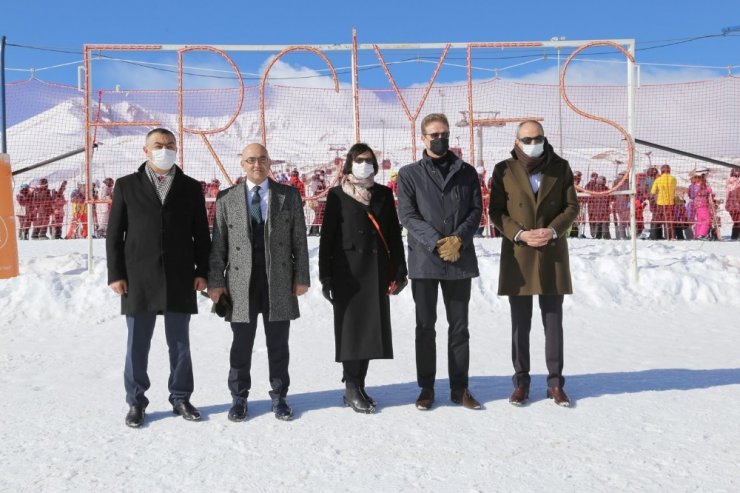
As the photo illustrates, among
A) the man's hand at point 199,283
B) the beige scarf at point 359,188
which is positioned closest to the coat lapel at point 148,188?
the man's hand at point 199,283

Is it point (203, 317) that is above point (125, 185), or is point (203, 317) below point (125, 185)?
below

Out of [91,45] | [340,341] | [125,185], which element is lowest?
[340,341]

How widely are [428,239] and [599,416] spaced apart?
144 cm

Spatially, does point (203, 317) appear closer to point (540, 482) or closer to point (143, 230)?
point (143, 230)

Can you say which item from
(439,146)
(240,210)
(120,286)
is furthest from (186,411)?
(439,146)

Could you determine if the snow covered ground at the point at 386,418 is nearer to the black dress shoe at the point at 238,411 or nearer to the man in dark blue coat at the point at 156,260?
the black dress shoe at the point at 238,411

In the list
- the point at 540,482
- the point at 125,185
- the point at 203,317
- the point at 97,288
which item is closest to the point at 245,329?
the point at 125,185

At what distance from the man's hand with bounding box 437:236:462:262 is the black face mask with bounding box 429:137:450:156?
0.56 metres

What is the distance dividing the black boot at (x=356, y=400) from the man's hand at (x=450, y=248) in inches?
38.5

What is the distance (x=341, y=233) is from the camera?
4.38m

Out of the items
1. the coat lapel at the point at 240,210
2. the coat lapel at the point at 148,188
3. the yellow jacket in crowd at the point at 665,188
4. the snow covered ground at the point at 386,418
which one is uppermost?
the yellow jacket in crowd at the point at 665,188

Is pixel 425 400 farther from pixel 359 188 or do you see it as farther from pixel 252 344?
pixel 359 188

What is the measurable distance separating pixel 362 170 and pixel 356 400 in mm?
1411

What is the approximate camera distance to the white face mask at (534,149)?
4531mm
